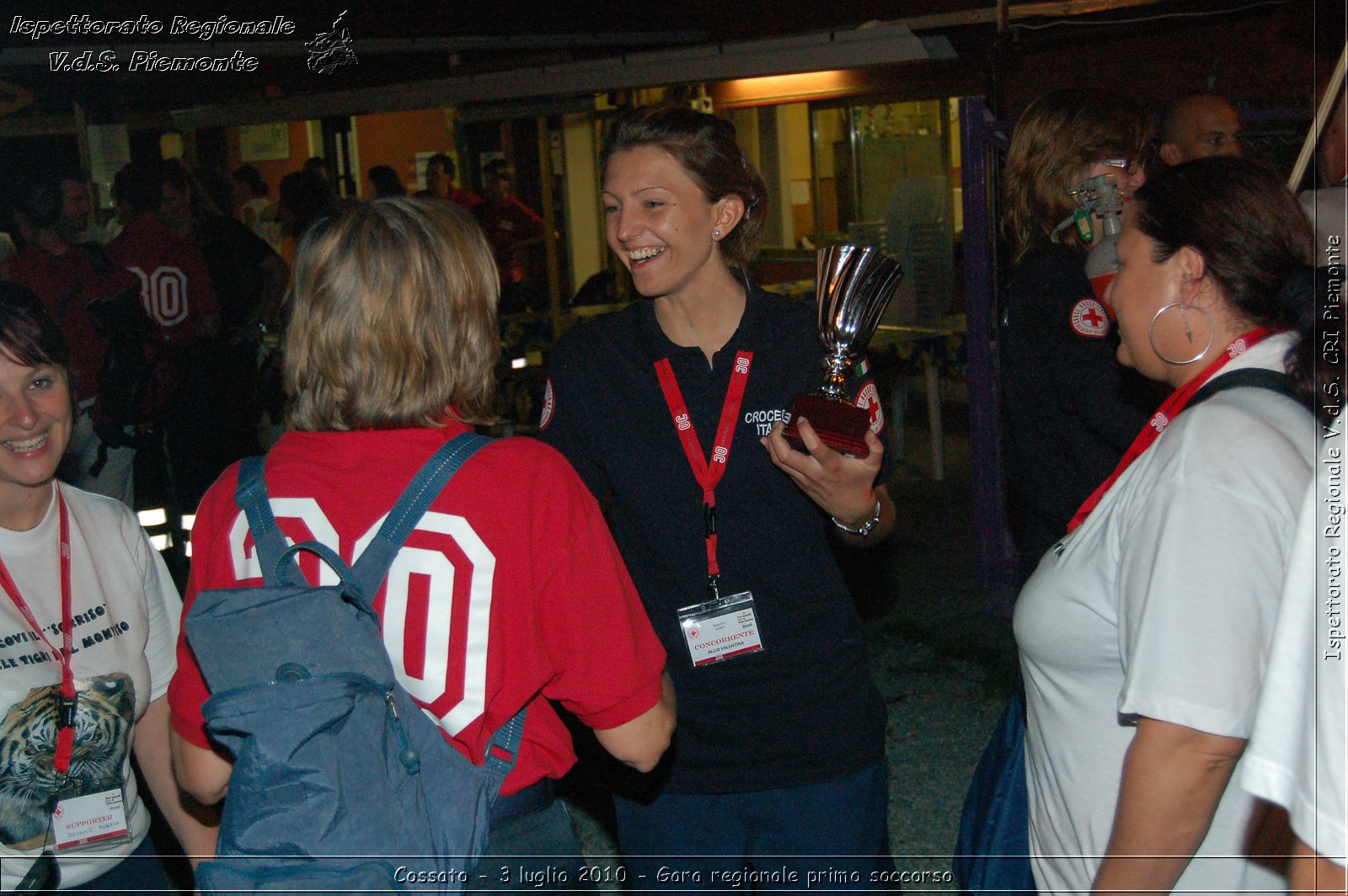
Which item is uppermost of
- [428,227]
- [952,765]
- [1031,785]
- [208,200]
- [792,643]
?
[208,200]

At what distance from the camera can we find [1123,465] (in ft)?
6.00

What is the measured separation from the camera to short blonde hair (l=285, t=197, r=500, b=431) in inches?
64.3

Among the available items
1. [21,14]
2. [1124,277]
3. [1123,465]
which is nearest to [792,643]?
[1123,465]

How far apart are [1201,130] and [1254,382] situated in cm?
369

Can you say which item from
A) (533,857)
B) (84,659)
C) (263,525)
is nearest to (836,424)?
(533,857)

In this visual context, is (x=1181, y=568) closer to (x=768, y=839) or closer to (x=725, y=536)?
(x=725, y=536)

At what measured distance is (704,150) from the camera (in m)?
2.38

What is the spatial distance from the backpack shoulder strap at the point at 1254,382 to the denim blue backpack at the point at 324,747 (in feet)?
3.87

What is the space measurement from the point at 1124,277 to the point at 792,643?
959mm

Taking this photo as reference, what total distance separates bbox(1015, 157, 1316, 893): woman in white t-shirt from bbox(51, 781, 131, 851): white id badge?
1795 millimetres

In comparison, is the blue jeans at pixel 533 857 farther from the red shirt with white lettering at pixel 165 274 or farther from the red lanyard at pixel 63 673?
the red shirt with white lettering at pixel 165 274

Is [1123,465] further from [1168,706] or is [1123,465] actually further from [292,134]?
[292,134]

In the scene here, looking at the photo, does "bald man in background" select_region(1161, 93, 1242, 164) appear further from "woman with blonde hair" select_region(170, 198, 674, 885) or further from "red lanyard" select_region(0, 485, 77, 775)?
"red lanyard" select_region(0, 485, 77, 775)

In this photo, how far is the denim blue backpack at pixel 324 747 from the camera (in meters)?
1.36
